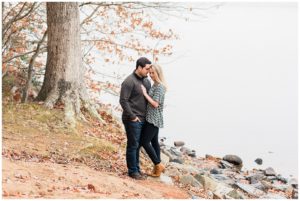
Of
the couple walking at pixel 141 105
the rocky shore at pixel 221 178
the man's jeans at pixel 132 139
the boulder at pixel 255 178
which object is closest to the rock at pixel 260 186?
the rocky shore at pixel 221 178

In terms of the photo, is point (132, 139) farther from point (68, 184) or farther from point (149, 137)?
point (68, 184)

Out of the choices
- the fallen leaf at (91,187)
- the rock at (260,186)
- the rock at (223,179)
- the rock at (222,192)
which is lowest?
the rock at (260,186)

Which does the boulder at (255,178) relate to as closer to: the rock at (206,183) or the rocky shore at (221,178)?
the rocky shore at (221,178)

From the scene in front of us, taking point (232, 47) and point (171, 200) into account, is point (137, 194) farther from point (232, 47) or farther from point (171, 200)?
point (232, 47)

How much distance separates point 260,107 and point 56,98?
1564 centimetres

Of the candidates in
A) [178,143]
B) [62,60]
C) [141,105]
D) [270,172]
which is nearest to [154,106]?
[141,105]

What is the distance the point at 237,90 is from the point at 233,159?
10358 millimetres

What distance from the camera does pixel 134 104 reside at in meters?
8.68

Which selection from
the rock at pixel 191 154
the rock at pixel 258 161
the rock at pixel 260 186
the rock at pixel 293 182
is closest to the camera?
the rock at pixel 260 186

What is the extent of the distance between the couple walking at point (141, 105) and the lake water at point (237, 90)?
642 cm

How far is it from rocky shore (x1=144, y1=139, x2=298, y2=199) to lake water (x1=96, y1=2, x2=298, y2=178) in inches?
29.4

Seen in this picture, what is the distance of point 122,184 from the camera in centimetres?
835

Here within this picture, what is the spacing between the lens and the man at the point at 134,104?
27.9 ft

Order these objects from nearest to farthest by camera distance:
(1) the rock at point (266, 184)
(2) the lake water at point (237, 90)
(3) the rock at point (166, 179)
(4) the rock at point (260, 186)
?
(3) the rock at point (166, 179) < (4) the rock at point (260, 186) < (1) the rock at point (266, 184) < (2) the lake water at point (237, 90)
